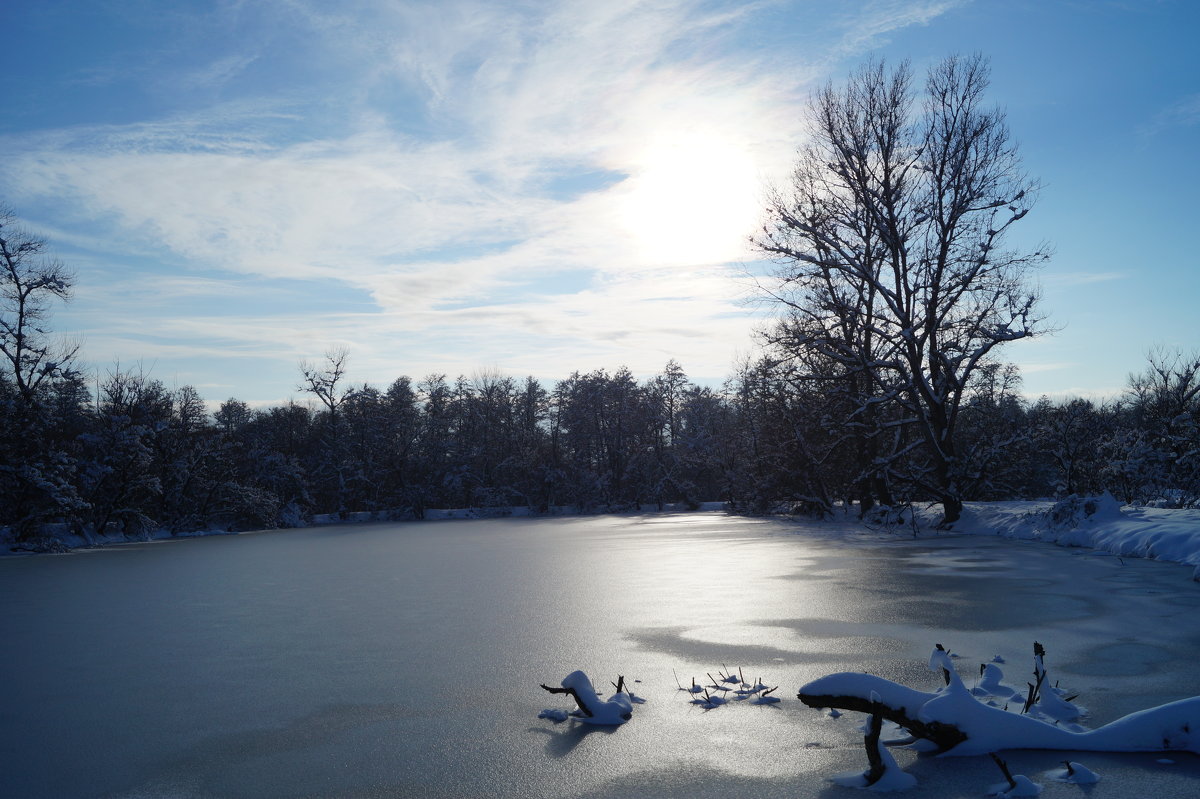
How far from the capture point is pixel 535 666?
6.44m

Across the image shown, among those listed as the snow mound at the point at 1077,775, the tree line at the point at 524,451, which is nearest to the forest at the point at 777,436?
the tree line at the point at 524,451

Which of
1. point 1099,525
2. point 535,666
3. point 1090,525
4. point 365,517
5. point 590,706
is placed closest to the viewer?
point 590,706

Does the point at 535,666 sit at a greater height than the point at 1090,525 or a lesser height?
lesser

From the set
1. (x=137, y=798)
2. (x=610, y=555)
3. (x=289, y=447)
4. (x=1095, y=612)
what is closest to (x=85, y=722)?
(x=137, y=798)

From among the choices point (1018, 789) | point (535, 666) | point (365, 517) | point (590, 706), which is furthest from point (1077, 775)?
point (365, 517)

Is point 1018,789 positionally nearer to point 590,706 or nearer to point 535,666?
point 590,706

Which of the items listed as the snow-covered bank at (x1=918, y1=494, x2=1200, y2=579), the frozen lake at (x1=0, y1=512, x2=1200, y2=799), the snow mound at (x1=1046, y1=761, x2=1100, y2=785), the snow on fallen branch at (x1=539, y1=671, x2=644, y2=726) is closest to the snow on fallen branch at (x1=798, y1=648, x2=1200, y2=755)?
the frozen lake at (x1=0, y1=512, x2=1200, y2=799)

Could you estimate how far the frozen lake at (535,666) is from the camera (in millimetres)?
4090

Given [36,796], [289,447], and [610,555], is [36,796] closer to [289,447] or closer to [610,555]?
[610,555]

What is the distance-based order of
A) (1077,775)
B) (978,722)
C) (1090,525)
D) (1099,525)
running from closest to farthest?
A: 1. (1077,775)
2. (978,722)
3. (1099,525)
4. (1090,525)

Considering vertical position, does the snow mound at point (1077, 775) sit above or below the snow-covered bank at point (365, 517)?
above

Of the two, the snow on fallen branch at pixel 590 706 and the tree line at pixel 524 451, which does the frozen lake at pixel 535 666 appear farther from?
the tree line at pixel 524 451

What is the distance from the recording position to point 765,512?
97.3ft

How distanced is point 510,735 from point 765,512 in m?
26.0
